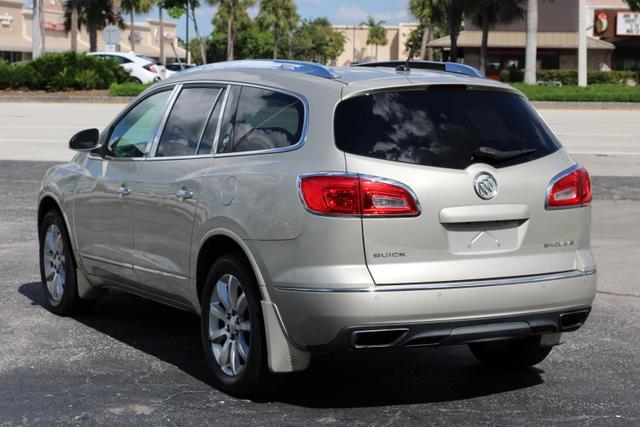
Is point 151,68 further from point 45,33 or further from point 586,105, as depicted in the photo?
point 45,33

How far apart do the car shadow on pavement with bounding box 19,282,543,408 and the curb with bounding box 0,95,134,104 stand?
3418 cm

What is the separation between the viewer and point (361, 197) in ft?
18.1

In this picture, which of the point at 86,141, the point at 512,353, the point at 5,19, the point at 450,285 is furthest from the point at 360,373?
the point at 5,19

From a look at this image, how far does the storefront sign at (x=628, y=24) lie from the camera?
86312 mm

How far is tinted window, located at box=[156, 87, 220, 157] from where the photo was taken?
22.1ft

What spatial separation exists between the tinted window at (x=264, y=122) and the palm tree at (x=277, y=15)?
134471mm

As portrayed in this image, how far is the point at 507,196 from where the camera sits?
575 centimetres

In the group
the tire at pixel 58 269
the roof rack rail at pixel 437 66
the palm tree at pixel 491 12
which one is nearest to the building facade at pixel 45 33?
the palm tree at pixel 491 12

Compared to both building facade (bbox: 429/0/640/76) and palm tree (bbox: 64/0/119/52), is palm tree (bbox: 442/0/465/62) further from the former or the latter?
palm tree (bbox: 64/0/119/52)

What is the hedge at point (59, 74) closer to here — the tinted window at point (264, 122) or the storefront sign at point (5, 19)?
the tinted window at point (264, 122)

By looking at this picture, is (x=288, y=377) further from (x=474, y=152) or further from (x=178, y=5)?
(x=178, y=5)

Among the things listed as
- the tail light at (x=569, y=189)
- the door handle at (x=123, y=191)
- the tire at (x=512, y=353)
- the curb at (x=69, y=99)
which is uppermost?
the tail light at (x=569, y=189)

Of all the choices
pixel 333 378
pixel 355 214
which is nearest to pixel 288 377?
pixel 333 378

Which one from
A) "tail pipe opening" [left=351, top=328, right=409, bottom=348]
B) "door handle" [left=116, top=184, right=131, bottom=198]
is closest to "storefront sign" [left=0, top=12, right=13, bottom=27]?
"door handle" [left=116, top=184, right=131, bottom=198]
